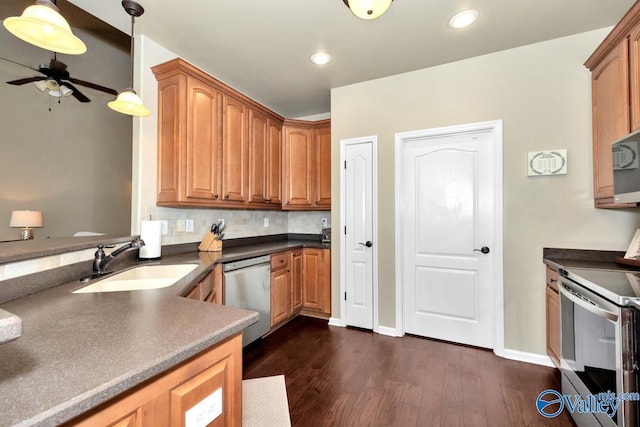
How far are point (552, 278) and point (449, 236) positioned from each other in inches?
33.0

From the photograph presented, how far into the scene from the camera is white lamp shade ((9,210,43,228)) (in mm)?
3033

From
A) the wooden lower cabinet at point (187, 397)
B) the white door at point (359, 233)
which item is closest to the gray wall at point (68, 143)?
the white door at point (359, 233)

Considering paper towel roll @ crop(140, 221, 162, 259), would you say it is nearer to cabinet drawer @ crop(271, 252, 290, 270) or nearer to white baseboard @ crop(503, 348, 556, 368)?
cabinet drawer @ crop(271, 252, 290, 270)

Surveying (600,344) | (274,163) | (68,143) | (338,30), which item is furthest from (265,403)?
(68,143)

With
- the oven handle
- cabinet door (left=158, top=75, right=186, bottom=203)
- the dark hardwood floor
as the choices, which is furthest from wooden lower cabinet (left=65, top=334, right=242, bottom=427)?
cabinet door (left=158, top=75, right=186, bottom=203)

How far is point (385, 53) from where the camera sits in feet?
8.40

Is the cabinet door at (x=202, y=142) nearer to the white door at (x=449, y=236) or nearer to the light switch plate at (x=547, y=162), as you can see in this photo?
the white door at (x=449, y=236)

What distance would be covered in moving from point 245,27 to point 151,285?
2030 millimetres

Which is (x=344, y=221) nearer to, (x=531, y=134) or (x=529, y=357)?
(x=531, y=134)

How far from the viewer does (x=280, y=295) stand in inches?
120

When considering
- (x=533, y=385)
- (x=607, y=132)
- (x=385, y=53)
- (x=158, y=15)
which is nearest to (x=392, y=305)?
(x=533, y=385)

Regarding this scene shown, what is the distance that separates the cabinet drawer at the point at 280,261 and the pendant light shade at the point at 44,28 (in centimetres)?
217

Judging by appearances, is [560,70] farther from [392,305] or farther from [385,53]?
[392,305]

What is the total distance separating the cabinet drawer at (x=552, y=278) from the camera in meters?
2.10
